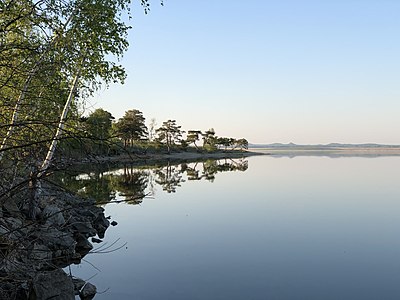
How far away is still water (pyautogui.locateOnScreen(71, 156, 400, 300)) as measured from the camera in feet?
33.4

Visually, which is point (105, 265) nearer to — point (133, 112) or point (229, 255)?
point (229, 255)

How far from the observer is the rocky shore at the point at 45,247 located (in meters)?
3.61

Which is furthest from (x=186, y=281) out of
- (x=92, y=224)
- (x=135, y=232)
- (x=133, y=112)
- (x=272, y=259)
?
(x=133, y=112)

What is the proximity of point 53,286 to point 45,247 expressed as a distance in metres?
3.39

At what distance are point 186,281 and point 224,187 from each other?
77.5 ft

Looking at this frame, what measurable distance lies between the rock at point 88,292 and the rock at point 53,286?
1745 mm

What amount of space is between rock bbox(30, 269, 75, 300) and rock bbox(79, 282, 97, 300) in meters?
1.74

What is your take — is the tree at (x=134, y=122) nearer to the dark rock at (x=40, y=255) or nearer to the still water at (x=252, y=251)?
the still water at (x=252, y=251)

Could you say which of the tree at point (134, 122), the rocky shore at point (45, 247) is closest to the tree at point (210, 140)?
the tree at point (134, 122)

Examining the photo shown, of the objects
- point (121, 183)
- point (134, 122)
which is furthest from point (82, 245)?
point (134, 122)

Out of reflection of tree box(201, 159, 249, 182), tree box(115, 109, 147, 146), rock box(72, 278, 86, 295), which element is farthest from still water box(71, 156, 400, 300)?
tree box(115, 109, 147, 146)

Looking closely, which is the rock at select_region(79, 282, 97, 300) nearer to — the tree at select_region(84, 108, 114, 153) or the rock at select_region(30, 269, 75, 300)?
the rock at select_region(30, 269, 75, 300)

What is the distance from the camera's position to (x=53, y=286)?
7.51 meters

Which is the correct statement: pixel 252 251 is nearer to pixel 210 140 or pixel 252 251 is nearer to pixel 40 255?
pixel 40 255
